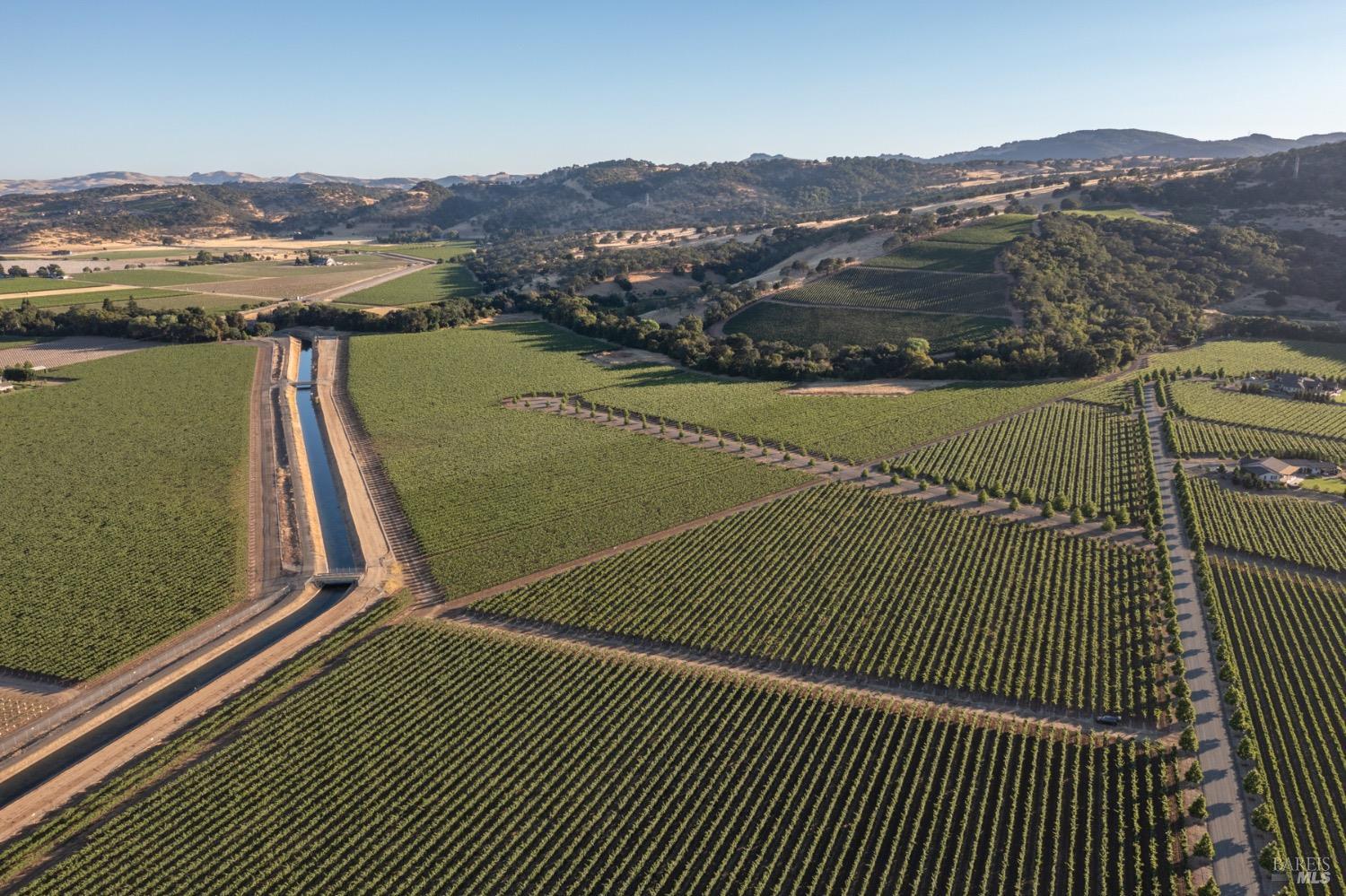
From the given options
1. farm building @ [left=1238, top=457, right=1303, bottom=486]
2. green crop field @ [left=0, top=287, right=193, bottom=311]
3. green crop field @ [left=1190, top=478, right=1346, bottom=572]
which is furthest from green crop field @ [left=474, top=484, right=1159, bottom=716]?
green crop field @ [left=0, top=287, right=193, bottom=311]

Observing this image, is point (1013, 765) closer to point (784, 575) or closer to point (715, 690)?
point (715, 690)

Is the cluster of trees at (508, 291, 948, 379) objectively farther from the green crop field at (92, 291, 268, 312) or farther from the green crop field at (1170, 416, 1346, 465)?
the green crop field at (92, 291, 268, 312)

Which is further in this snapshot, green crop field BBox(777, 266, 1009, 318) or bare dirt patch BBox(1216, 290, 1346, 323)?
green crop field BBox(777, 266, 1009, 318)

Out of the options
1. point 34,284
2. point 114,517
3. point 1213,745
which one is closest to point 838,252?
point 1213,745

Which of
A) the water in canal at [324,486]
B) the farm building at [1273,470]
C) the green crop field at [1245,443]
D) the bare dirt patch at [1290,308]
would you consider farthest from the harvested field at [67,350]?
the bare dirt patch at [1290,308]

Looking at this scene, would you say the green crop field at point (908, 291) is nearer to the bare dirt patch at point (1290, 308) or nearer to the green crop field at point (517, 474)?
the bare dirt patch at point (1290, 308)

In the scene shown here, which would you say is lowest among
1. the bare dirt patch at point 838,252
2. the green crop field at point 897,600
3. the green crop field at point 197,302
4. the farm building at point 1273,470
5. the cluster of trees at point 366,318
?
the green crop field at point 897,600
